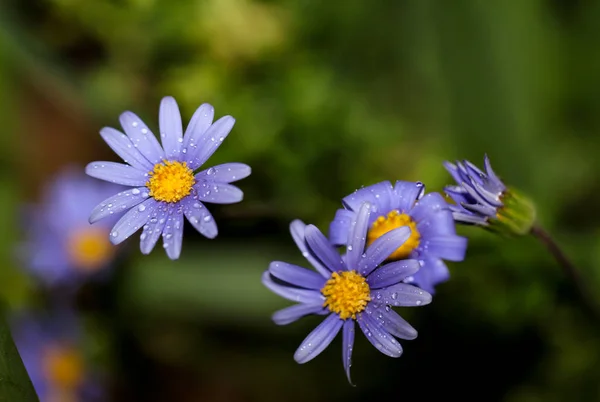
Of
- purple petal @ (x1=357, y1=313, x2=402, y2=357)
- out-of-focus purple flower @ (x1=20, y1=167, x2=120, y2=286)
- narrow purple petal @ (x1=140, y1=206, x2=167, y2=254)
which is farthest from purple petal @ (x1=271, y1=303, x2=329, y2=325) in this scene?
out-of-focus purple flower @ (x1=20, y1=167, x2=120, y2=286)

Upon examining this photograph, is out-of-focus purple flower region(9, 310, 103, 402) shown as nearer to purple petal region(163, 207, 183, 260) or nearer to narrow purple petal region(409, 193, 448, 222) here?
purple petal region(163, 207, 183, 260)

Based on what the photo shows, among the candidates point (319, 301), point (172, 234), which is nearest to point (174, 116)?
point (172, 234)

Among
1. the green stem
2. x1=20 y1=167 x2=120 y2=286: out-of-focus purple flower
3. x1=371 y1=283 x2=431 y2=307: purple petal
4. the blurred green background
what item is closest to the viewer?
x1=371 y1=283 x2=431 y2=307: purple petal

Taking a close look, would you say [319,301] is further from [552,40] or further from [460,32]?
[552,40]

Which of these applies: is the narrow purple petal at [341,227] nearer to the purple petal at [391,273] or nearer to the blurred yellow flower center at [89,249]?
the purple petal at [391,273]

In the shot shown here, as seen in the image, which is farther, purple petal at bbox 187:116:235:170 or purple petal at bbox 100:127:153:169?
purple petal at bbox 100:127:153:169

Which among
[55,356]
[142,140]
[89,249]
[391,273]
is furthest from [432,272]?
[55,356]

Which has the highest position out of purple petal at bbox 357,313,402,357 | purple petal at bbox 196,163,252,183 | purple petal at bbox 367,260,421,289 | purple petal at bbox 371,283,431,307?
purple petal at bbox 196,163,252,183
